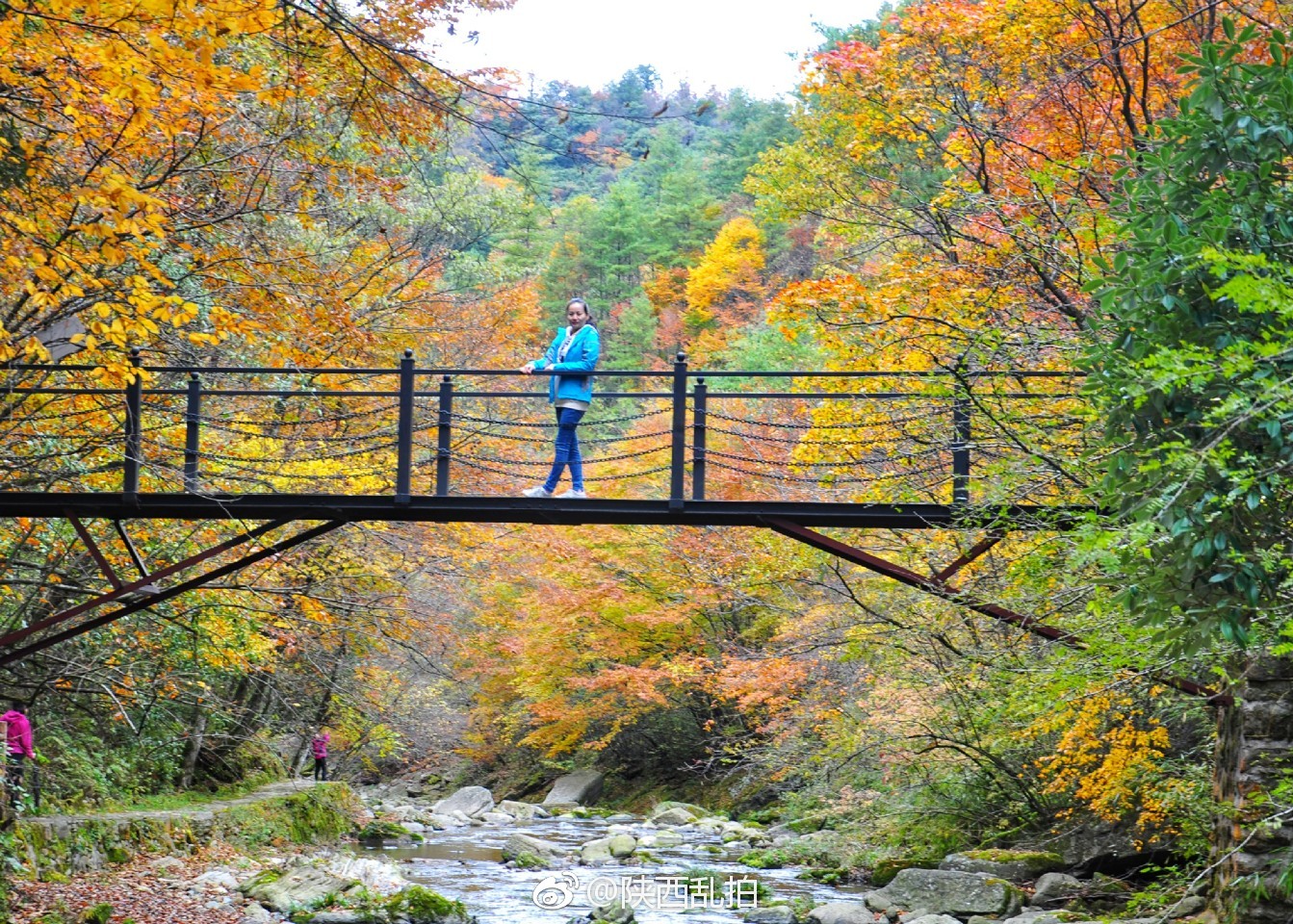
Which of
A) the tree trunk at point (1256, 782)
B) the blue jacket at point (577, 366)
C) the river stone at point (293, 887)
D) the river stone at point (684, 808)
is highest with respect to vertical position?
the blue jacket at point (577, 366)

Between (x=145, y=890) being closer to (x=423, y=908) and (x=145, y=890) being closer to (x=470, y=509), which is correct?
(x=423, y=908)

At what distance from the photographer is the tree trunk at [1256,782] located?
709cm

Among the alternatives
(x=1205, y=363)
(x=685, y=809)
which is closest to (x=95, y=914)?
(x=1205, y=363)

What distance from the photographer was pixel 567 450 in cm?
954

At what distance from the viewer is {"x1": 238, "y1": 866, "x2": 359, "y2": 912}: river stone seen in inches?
477

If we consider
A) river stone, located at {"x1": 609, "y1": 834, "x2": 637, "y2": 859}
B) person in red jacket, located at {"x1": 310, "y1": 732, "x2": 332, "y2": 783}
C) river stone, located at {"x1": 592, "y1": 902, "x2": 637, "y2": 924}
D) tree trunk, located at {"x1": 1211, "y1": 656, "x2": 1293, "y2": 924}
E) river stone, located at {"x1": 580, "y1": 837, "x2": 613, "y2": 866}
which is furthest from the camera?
person in red jacket, located at {"x1": 310, "y1": 732, "x2": 332, "y2": 783}

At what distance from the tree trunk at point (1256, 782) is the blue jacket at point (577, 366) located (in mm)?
4672

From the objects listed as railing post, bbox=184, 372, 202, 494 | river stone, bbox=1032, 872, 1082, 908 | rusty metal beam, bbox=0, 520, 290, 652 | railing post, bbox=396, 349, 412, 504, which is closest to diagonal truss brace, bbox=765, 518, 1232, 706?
railing post, bbox=396, 349, 412, 504

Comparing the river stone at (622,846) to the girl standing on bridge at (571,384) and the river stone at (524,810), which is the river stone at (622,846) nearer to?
the river stone at (524,810)

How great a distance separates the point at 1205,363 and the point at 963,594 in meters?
4.03

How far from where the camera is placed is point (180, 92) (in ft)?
22.4

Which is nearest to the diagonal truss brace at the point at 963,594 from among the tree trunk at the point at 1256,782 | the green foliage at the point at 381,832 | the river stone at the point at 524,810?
the tree trunk at the point at 1256,782

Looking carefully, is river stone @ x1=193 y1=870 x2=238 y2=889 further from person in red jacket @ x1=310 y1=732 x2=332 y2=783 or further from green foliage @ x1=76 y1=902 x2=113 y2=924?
person in red jacket @ x1=310 y1=732 x2=332 y2=783

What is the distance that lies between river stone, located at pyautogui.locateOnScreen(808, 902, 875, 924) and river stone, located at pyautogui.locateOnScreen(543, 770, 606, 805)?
14400 millimetres
